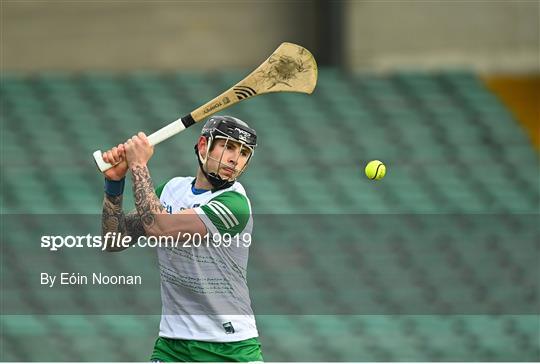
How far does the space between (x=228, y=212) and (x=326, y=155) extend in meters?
5.03

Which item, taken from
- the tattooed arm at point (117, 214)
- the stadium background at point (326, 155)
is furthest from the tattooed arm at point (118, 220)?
the stadium background at point (326, 155)

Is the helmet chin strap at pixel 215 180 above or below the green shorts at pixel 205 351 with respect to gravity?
above

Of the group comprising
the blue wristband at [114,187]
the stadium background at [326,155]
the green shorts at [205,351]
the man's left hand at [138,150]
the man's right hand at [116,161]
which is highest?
the man's left hand at [138,150]

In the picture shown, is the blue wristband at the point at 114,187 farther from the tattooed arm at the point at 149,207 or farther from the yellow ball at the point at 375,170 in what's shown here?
the yellow ball at the point at 375,170

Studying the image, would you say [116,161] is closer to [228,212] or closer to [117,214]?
[117,214]

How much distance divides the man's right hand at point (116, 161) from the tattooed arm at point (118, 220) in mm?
111

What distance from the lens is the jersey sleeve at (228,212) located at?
4086mm

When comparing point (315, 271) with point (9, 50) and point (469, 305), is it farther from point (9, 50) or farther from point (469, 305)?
point (9, 50)

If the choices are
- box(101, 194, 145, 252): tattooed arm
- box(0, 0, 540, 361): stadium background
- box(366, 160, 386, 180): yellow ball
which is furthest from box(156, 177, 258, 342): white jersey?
box(0, 0, 540, 361): stadium background

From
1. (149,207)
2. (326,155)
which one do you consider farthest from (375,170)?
(326,155)

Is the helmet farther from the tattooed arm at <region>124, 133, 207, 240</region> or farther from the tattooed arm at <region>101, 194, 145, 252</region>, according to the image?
the tattooed arm at <region>101, 194, 145, 252</region>

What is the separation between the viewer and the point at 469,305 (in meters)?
8.25

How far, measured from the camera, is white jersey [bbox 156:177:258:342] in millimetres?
4113

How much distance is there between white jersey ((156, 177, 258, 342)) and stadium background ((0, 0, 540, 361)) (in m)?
3.24
